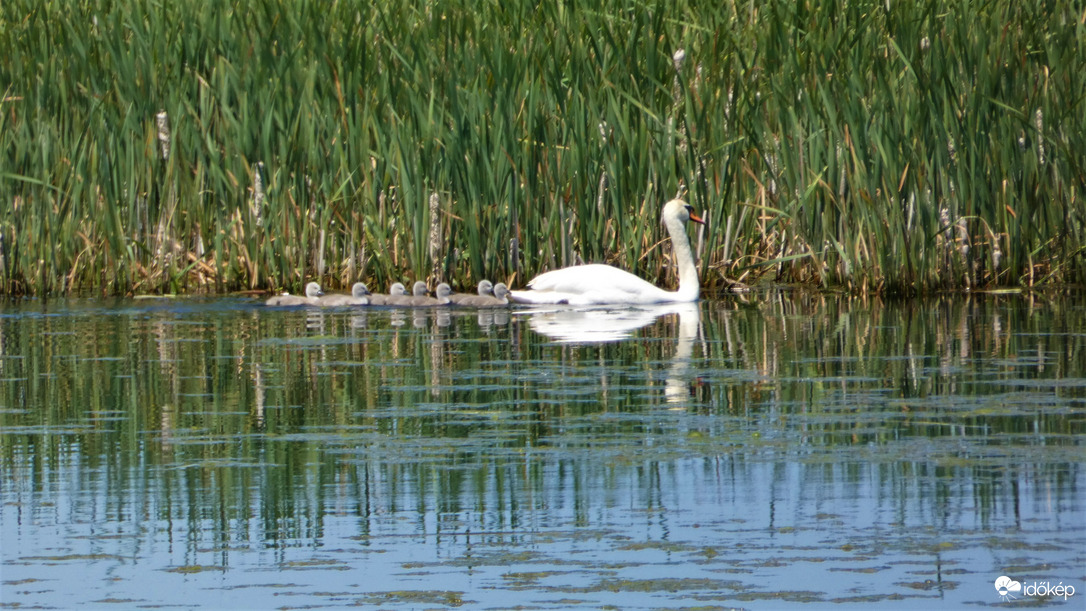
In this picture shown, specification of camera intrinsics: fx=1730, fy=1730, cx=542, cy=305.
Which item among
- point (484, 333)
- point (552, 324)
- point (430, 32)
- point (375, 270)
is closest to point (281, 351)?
point (484, 333)

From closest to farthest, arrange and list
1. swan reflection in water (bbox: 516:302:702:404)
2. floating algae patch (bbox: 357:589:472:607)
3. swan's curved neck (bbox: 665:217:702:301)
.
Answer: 1. floating algae patch (bbox: 357:589:472:607)
2. swan reflection in water (bbox: 516:302:702:404)
3. swan's curved neck (bbox: 665:217:702:301)

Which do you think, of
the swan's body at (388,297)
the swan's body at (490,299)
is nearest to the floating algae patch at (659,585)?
the swan's body at (490,299)

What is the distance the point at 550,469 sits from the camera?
5.54 m

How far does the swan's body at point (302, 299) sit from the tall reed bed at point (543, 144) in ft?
1.27

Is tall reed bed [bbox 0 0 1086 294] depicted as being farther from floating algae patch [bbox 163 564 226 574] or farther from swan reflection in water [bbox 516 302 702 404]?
floating algae patch [bbox 163 564 226 574]

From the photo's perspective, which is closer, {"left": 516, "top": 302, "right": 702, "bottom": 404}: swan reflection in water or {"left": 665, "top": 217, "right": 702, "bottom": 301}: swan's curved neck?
{"left": 516, "top": 302, "right": 702, "bottom": 404}: swan reflection in water

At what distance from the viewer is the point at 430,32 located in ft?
39.8

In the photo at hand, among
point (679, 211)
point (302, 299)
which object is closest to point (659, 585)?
point (679, 211)

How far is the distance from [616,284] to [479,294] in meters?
1.01

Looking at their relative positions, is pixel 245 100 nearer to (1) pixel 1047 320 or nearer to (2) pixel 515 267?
(2) pixel 515 267

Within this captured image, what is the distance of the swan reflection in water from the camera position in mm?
9258

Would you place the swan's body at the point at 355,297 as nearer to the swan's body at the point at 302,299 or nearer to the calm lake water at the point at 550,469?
the swan's body at the point at 302,299

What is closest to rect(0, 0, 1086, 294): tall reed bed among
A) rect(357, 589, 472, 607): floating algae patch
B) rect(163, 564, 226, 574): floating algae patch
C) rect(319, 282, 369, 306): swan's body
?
rect(319, 282, 369, 306): swan's body

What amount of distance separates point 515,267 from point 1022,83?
3562 mm
